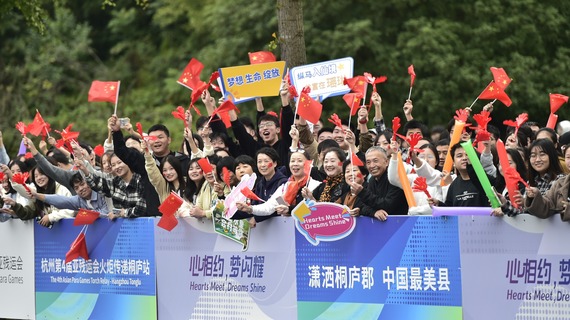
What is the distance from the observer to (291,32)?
50.8ft

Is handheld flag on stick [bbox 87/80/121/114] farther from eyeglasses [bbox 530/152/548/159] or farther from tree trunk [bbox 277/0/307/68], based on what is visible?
eyeglasses [bbox 530/152/548/159]

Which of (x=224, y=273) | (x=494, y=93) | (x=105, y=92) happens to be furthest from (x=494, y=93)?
(x=105, y=92)

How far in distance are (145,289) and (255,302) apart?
1668 mm

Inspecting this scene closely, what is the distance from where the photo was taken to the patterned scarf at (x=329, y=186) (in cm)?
1123

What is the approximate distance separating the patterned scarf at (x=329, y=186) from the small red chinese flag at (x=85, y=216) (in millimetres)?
3290

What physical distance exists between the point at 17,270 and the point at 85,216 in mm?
1640

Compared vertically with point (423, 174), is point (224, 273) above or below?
below

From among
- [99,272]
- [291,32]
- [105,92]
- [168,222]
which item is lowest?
[99,272]

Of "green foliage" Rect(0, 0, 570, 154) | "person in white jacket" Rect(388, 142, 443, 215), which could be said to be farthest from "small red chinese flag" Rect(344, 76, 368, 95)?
"green foliage" Rect(0, 0, 570, 154)

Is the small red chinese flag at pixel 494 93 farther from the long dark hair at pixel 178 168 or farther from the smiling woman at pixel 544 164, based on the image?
the long dark hair at pixel 178 168

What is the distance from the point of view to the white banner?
1445 cm

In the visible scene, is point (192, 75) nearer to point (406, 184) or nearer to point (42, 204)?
point (42, 204)

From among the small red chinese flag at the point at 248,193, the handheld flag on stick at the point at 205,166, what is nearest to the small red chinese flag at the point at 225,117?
the handheld flag on stick at the point at 205,166

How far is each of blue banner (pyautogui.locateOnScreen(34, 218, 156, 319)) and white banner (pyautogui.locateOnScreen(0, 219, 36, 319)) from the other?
5.5 inches
